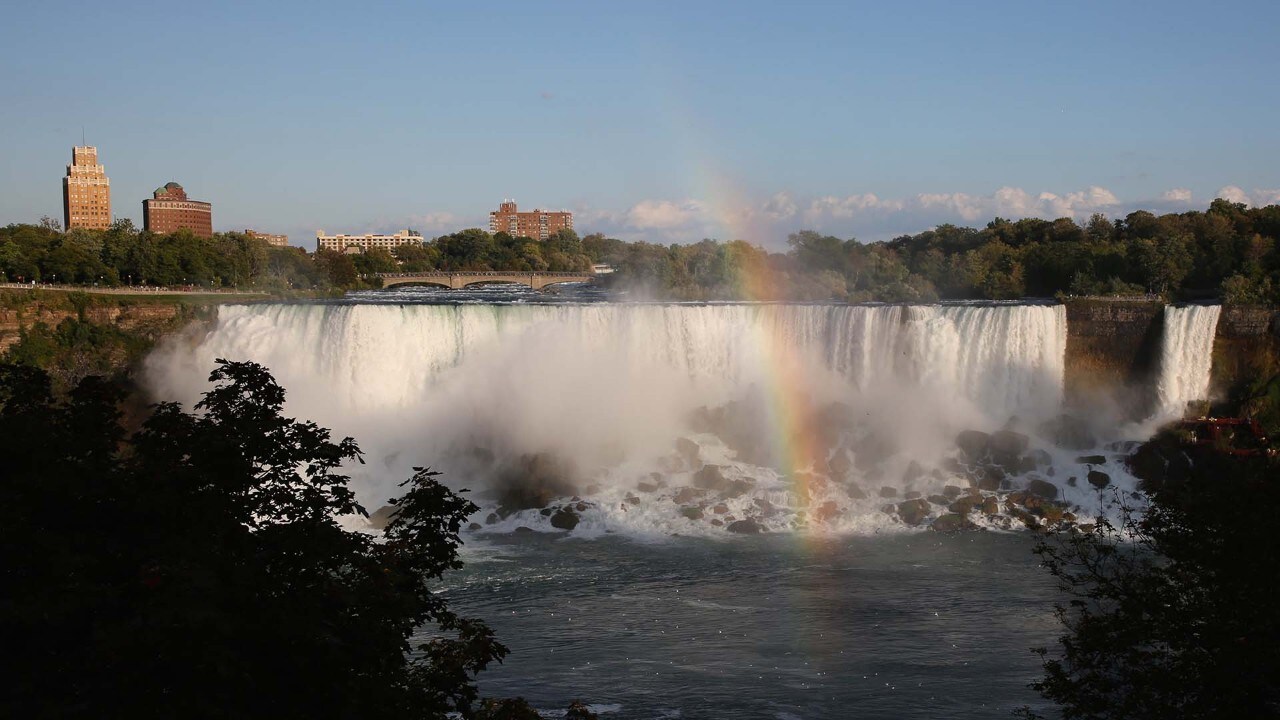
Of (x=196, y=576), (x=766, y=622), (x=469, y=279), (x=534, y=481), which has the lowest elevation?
(x=766, y=622)

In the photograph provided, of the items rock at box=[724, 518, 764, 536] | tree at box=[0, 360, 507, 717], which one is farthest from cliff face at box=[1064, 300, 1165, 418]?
tree at box=[0, 360, 507, 717]

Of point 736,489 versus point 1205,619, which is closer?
point 1205,619

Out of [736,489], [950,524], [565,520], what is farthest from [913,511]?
[565,520]

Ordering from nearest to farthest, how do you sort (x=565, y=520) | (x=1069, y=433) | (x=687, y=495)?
(x=565, y=520), (x=687, y=495), (x=1069, y=433)

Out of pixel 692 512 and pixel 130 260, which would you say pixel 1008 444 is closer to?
pixel 692 512

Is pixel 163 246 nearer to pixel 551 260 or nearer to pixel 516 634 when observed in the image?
pixel 516 634

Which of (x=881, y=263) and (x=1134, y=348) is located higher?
(x=881, y=263)

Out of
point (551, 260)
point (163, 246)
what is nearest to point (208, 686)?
point (163, 246)
